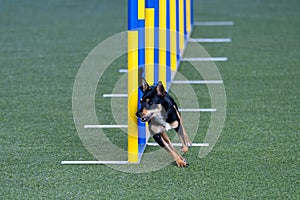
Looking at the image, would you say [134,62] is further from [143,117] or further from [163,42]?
[163,42]

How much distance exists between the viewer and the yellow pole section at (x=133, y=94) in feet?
15.8

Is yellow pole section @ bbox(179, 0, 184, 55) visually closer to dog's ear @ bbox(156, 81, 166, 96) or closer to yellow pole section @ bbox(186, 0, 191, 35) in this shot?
yellow pole section @ bbox(186, 0, 191, 35)

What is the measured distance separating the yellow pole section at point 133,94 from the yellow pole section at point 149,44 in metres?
0.50

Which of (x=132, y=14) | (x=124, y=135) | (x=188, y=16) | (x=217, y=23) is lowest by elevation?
(x=217, y=23)

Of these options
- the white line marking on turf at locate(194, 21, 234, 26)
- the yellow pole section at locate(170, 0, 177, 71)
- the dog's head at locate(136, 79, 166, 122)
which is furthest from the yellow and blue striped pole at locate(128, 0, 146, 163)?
the white line marking on turf at locate(194, 21, 234, 26)

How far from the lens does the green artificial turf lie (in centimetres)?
449

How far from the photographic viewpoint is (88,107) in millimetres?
6637

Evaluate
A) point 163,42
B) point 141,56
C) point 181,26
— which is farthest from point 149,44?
point 181,26

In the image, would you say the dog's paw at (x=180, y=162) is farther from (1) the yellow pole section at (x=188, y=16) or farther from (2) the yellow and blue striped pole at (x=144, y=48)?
(1) the yellow pole section at (x=188, y=16)

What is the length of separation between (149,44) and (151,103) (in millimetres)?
1010

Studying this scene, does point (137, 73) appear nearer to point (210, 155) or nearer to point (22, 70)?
point (210, 155)

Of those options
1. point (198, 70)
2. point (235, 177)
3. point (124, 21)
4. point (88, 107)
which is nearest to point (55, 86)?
point (88, 107)

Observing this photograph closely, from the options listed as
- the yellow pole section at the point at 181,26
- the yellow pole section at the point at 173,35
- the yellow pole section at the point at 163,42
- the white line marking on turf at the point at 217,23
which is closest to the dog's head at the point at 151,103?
the yellow pole section at the point at 163,42

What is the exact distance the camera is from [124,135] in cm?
568
